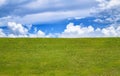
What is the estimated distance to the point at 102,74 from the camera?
38531 mm

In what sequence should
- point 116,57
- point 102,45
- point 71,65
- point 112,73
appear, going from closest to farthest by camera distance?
1. point 112,73
2. point 71,65
3. point 116,57
4. point 102,45

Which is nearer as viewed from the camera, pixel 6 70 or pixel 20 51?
pixel 6 70

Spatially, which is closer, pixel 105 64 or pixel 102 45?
pixel 105 64

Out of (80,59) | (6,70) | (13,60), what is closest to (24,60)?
(13,60)

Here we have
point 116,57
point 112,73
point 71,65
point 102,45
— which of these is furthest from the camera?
point 102,45

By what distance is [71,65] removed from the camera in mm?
42062

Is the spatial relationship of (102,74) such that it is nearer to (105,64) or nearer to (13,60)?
(105,64)

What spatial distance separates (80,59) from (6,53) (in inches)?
421

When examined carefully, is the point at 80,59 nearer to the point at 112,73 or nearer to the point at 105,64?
the point at 105,64

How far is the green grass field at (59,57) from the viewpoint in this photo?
40.2 metres

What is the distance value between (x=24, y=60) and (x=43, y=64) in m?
2.90

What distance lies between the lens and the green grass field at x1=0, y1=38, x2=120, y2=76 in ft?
132

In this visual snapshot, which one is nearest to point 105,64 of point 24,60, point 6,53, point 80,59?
point 80,59

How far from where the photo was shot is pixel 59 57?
45906 mm
